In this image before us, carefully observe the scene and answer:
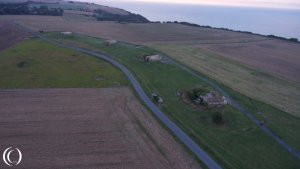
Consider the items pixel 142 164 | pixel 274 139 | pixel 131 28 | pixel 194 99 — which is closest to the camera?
pixel 142 164

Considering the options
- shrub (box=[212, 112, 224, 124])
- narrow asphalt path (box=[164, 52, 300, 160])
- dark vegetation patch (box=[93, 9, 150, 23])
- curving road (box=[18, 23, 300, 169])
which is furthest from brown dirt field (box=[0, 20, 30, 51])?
shrub (box=[212, 112, 224, 124])

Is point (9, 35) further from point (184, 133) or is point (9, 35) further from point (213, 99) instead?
point (184, 133)

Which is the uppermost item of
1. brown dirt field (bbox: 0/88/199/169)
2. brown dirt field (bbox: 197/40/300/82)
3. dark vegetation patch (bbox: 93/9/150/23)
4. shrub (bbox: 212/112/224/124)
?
dark vegetation patch (bbox: 93/9/150/23)

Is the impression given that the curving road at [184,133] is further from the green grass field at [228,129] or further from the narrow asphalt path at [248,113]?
the green grass field at [228,129]

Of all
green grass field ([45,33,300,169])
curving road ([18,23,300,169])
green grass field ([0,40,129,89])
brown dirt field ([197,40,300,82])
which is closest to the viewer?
curving road ([18,23,300,169])

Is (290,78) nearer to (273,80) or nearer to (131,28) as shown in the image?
(273,80)

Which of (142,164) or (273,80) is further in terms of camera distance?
(273,80)

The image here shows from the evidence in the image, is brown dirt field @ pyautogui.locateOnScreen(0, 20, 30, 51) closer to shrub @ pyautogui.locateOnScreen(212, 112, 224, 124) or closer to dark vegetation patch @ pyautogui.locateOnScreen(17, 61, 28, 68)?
dark vegetation patch @ pyautogui.locateOnScreen(17, 61, 28, 68)

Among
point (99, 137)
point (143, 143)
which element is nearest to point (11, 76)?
point (99, 137)
